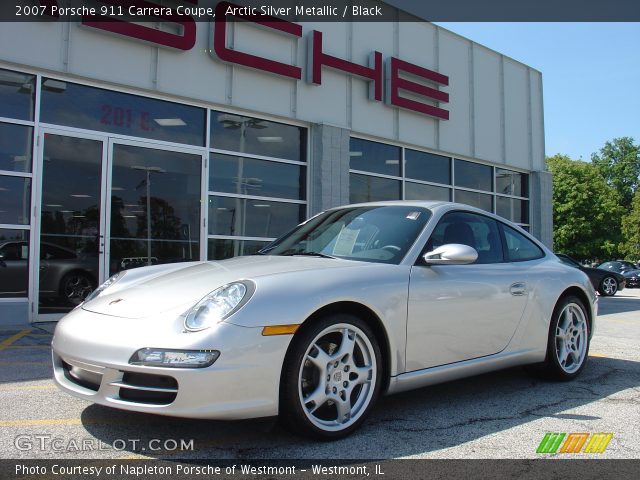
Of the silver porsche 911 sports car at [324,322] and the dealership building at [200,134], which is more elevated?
the dealership building at [200,134]

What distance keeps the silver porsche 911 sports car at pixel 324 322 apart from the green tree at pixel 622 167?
79.7 meters

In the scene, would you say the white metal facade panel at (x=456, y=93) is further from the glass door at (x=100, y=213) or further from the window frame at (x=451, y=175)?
the glass door at (x=100, y=213)

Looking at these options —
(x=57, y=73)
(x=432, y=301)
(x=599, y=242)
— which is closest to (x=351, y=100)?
(x=57, y=73)

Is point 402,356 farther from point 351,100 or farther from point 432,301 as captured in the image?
point 351,100

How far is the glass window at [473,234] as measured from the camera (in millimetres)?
4004

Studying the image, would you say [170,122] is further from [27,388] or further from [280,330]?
[280,330]

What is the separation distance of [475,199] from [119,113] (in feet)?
29.1

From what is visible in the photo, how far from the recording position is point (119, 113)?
334 inches

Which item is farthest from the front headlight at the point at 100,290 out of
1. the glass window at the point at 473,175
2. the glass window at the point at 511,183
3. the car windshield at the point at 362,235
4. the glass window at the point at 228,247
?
the glass window at the point at 511,183

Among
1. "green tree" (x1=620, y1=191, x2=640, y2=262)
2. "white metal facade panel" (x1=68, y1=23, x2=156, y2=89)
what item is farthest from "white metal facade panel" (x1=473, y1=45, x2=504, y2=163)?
"green tree" (x1=620, y1=191, x2=640, y2=262)

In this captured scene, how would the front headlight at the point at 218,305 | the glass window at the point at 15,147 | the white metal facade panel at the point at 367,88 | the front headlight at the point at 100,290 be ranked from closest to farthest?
the front headlight at the point at 218,305 → the front headlight at the point at 100,290 → the glass window at the point at 15,147 → the white metal facade panel at the point at 367,88

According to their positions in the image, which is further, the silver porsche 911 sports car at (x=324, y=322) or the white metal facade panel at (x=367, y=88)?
the white metal facade panel at (x=367, y=88)

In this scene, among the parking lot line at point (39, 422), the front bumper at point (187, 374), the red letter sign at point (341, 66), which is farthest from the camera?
the red letter sign at point (341, 66)

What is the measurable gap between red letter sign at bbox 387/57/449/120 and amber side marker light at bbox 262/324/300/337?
9.43m
